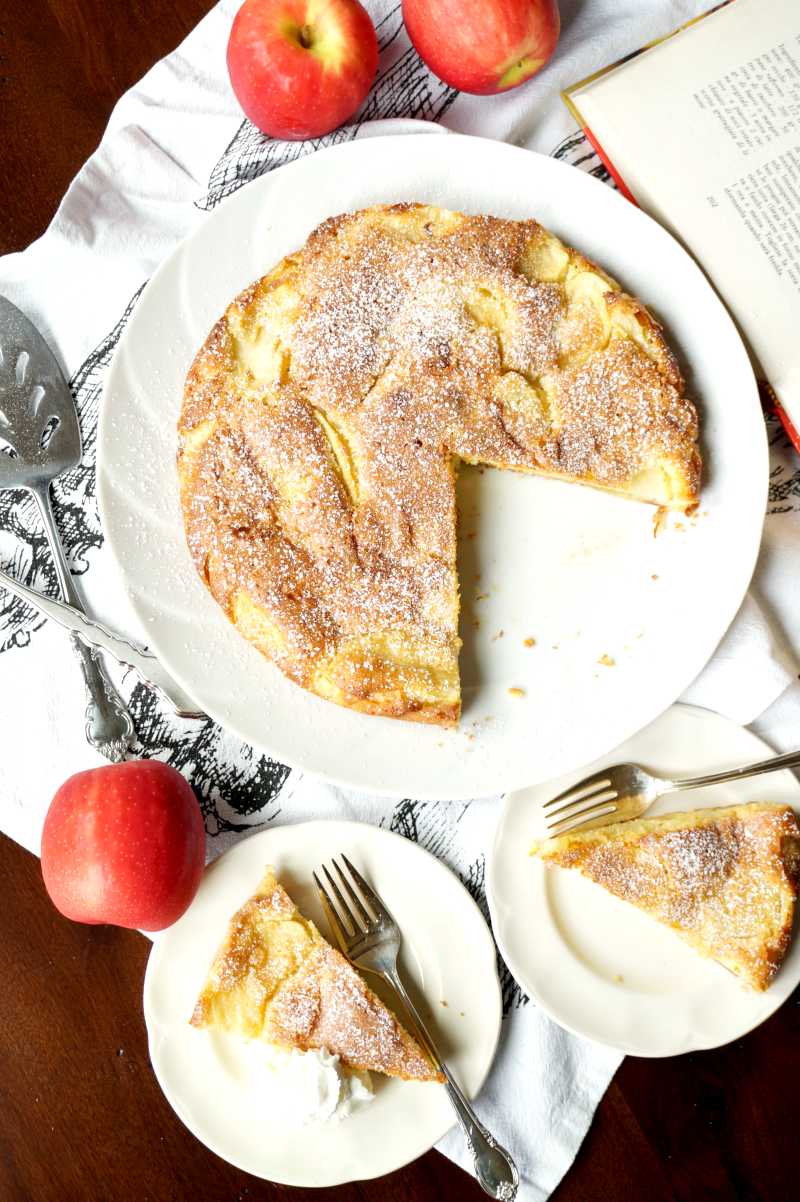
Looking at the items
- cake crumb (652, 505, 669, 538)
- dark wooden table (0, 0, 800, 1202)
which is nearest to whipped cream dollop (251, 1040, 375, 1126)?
dark wooden table (0, 0, 800, 1202)

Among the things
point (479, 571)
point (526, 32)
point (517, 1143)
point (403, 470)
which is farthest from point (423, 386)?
point (517, 1143)

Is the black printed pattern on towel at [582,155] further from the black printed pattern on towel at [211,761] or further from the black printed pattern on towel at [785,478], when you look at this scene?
the black printed pattern on towel at [211,761]

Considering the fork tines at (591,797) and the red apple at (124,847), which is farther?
the fork tines at (591,797)

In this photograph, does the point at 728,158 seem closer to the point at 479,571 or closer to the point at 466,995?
the point at 479,571

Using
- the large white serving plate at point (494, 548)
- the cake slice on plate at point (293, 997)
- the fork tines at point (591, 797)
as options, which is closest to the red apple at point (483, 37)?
the large white serving plate at point (494, 548)

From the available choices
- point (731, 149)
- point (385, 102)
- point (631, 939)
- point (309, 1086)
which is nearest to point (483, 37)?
point (385, 102)

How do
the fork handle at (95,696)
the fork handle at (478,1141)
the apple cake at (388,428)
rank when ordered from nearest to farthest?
the apple cake at (388,428)
the fork handle at (478,1141)
the fork handle at (95,696)
